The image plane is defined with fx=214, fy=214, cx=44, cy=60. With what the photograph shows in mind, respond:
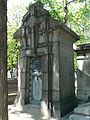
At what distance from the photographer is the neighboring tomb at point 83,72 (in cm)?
1045

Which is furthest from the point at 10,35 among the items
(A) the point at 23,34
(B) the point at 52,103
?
(B) the point at 52,103

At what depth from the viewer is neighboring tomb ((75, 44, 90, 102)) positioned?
10453 millimetres

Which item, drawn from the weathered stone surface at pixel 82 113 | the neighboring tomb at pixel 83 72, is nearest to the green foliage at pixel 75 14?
the neighboring tomb at pixel 83 72

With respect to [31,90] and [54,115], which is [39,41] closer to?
[31,90]

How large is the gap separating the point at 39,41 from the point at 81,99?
379cm

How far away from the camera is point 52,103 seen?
7953 millimetres

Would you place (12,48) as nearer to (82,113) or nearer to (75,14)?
(75,14)

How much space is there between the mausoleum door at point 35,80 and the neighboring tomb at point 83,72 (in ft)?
8.50

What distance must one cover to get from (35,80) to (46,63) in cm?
109

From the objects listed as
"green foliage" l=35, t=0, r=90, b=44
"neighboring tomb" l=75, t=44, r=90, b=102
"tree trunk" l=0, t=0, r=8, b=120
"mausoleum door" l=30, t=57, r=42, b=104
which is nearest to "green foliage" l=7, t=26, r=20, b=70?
"green foliage" l=35, t=0, r=90, b=44

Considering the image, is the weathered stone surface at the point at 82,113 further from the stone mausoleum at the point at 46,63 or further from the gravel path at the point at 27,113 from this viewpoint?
the stone mausoleum at the point at 46,63

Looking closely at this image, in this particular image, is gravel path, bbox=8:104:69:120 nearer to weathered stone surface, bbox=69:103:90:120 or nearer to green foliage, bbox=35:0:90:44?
weathered stone surface, bbox=69:103:90:120

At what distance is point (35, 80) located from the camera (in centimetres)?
898

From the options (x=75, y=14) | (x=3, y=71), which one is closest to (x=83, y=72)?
(x=3, y=71)
